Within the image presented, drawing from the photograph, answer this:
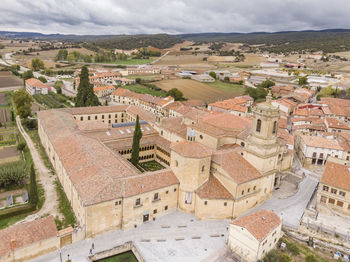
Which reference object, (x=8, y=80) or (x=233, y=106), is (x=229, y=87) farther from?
(x=8, y=80)

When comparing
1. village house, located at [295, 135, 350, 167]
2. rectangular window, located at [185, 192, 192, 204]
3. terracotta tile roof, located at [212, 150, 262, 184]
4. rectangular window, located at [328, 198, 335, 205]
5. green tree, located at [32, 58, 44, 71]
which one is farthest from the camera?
green tree, located at [32, 58, 44, 71]

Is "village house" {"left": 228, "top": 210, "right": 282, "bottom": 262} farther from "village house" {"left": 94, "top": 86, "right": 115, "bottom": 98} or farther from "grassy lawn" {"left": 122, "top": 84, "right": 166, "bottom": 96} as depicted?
"grassy lawn" {"left": 122, "top": 84, "right": 166, "bottom": 96}

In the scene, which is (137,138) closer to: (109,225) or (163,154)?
(163,154)

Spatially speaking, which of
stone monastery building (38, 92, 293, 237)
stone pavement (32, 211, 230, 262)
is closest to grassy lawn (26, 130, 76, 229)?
stone monastery building (38, 92, 293, 237)

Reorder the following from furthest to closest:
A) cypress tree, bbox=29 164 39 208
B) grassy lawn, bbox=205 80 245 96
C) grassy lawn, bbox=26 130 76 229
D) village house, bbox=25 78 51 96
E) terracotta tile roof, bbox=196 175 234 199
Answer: grassy lawn, bbox=205 80 245 96 < village house, bbox=25 78 51 96 < cypress tree, bbox=29 164 39 208 < terracotta tile roof, bbox=196 175 234 199 < grassy lawn, bbox=26 130 76 229

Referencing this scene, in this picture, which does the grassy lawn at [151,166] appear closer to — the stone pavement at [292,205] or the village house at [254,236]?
the stone pavement at [292,205]

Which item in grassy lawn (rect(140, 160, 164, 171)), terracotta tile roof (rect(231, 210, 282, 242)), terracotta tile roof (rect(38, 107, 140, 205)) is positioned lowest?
grassy lawn (rect(140, 160, 164, 171))

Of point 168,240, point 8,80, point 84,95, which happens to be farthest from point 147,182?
point 8,80
